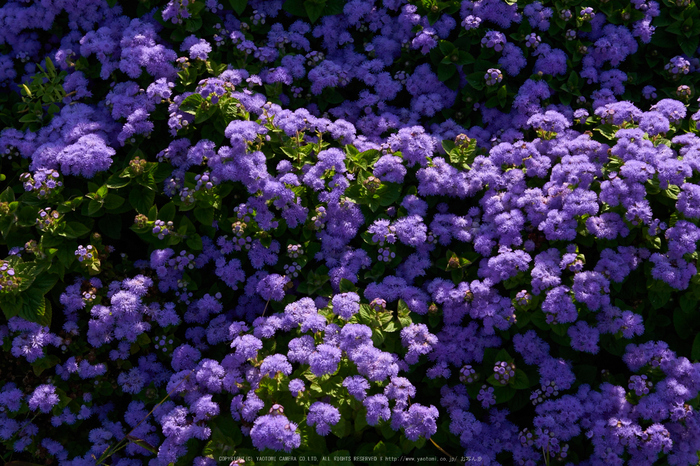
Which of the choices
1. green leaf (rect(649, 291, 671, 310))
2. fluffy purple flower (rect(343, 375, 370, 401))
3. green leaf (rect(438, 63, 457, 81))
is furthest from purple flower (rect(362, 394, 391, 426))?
green leaf (rect(438, 63, 457, 81))

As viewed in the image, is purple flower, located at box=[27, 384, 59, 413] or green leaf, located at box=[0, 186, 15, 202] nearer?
purple flower, located at box=[27, 384, 59, 413]

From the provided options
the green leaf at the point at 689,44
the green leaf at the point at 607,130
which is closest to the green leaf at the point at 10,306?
the green leaf at the point at 607,130

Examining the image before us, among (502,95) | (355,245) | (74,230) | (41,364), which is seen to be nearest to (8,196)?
(74,230)

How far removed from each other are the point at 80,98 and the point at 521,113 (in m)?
4.39

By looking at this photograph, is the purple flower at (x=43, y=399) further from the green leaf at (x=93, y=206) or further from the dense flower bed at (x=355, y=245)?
the green leaf at (x=93, y=206)

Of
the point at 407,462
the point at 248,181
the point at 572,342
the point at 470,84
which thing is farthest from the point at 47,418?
the point at 470,84

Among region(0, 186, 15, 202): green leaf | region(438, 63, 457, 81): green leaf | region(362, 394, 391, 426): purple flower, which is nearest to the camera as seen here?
region(362, 394, 391, 426): purple flower

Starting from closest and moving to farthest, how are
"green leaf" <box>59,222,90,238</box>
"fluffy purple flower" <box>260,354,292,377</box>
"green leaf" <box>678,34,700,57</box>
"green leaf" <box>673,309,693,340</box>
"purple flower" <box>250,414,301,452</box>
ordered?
"purple flower" <box>250,414,301,452</box>
"fluffy purple flower" <box>260,354,292,377</box>
"green leaf" <box>673,309,693,340</box>
"green leaf" <box>59,222,90,238</box>
"green leaf" <box>678,34,700,57</box>

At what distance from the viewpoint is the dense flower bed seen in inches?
165

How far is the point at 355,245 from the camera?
508cm

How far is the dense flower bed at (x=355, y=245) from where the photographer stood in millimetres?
4203

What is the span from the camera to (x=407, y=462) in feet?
14.0

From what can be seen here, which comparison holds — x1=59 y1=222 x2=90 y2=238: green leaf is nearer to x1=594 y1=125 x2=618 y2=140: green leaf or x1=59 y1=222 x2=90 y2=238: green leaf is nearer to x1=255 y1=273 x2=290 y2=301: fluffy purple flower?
x1=255 y1=273 x2=290 y2=301: fluffy purple flower

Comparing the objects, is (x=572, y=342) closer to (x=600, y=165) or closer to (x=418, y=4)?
(x=600, y=165)
